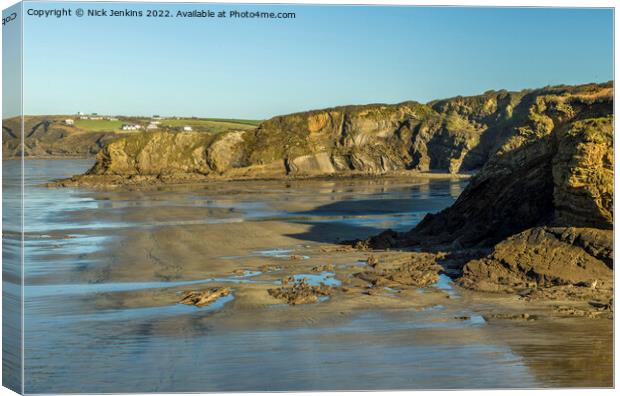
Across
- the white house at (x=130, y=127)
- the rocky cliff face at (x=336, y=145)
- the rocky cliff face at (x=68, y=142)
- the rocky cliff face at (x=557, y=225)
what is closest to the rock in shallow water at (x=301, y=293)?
the rocky cliff face at (x=557, y=225)

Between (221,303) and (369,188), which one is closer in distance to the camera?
(221,303)

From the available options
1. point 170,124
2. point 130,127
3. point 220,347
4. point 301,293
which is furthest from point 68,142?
point 220,347

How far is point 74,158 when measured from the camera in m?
119

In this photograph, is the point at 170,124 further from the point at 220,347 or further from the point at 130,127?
the point at 220,347

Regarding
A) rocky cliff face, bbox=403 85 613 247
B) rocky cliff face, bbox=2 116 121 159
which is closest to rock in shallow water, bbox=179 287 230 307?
rocky cliff face, bbox=403 85 613 247

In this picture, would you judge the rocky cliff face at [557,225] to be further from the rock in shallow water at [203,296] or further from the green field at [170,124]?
the green field at [170,124]

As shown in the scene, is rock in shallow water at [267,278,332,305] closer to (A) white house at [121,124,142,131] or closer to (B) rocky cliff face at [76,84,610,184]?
(B) rocky cliff face at [76,84,610,184]

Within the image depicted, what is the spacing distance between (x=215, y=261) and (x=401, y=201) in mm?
22455

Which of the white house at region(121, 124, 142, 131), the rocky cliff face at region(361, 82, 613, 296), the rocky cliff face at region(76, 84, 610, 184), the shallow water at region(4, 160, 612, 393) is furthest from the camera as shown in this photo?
the white house at region(121, 124, 142, 131)

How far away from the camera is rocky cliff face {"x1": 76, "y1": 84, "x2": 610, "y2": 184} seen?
74.6 metres

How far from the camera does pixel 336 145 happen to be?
270 ft

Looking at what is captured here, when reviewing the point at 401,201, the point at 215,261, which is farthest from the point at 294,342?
the point at 401,201

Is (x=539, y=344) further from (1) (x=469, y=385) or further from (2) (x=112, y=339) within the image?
(2) (x=112, y=339)

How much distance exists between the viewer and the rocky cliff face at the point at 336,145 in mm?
74625
